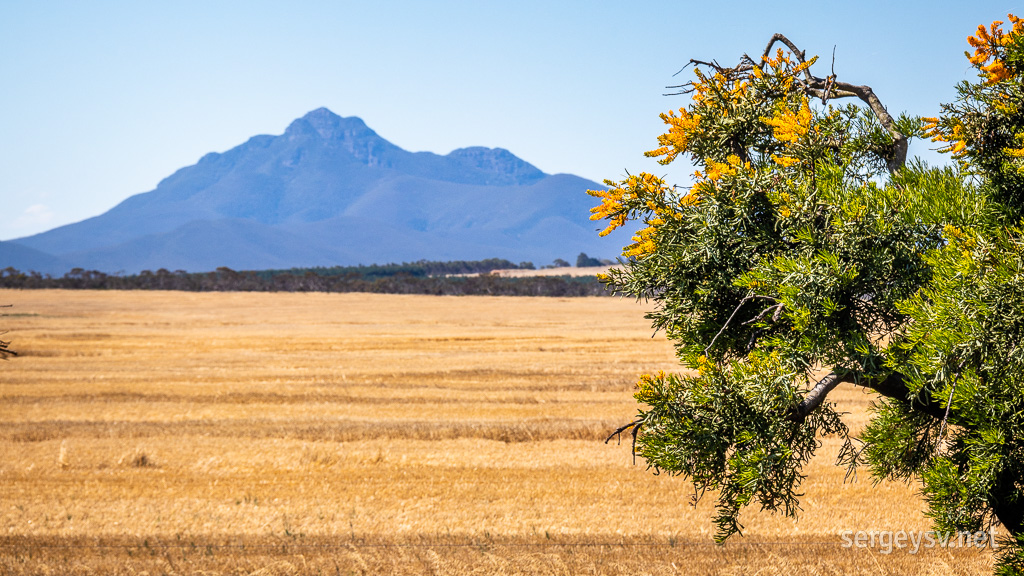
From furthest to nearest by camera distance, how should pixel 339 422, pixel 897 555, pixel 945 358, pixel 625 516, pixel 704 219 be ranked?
pixel 339 422
pixel 625 516
pixel 897 555
pixel 704 219
pixel 945 358

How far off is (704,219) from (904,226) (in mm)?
1872

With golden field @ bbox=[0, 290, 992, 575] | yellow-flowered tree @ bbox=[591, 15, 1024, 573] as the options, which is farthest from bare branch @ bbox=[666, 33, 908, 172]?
golden field @ bbox=[0, 290, 992, 575]

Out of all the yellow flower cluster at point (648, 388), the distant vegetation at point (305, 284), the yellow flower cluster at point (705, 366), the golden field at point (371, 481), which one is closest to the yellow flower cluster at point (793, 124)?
the yellow flower cluster at point (705, 366)

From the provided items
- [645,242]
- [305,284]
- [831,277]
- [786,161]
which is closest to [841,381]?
[831,277]

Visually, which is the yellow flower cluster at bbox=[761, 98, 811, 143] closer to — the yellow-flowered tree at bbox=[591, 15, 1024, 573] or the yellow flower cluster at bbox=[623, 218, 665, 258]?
the yellow-flowered tree at bbox=[591, 15, 1024, 573]

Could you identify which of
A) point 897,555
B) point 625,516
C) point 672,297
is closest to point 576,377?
point 625,516

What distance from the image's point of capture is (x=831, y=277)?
7.50 metres

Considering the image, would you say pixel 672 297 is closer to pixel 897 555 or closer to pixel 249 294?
pixel 897 555

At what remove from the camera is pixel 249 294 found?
4063 inches

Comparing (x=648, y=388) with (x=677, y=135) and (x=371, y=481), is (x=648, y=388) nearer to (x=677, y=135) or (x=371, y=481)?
(x=677, y=135)

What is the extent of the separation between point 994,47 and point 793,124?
1963 mm

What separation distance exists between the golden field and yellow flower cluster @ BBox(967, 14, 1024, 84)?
21.5 ft

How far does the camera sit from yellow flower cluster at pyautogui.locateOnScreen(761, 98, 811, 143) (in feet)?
27.9

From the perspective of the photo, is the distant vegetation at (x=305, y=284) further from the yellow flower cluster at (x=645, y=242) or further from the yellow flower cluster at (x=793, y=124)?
the yellow flower cluster at (x=793, y=124)
